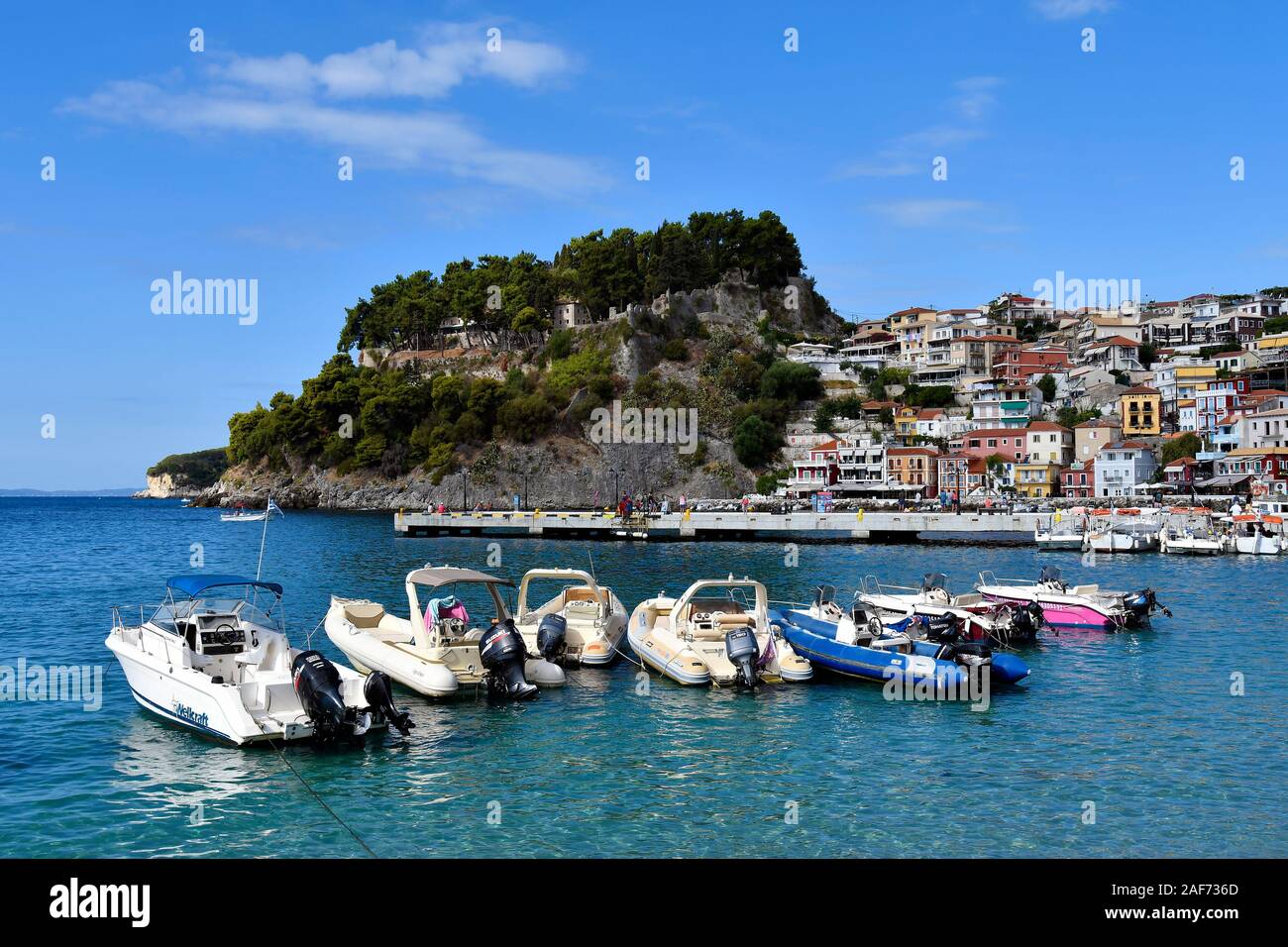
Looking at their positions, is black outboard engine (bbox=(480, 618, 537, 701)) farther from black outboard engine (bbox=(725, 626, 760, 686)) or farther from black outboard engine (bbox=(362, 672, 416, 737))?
black outboard engine (bbox=(725, 626, 760, 686))

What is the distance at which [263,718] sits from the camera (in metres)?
16.0

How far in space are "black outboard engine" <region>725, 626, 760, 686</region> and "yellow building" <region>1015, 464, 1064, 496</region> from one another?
81.2 meters

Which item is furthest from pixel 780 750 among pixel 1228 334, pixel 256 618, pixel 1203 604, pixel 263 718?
pixel 1228 334

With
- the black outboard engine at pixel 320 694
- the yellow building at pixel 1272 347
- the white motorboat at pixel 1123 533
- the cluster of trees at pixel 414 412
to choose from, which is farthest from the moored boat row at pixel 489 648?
the yellow building at pixel 1272 347

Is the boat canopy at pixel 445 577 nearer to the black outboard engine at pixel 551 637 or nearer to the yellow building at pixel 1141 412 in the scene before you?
the black outboard engine at pixel 551 637

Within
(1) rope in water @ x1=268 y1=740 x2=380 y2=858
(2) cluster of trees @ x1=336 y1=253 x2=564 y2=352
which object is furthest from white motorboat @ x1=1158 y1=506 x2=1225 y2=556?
(2) cluster of trees @ x1=336 y1=253 x2=564 y2=352

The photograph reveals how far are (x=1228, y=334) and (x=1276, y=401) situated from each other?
39523mm

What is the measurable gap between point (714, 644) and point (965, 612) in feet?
26.3

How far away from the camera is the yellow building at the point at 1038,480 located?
94875 mm

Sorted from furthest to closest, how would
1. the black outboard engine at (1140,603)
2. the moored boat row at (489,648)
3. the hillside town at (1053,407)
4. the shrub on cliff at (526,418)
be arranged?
the shrub on cliff at (526,418) → the hillside town at (1053,407) → the black outboard engine at (1140,603) → the moored boat row at (489,648)

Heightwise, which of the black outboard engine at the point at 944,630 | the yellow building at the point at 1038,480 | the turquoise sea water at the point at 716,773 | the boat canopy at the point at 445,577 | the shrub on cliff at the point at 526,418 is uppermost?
the shrub on cliff at the point at 526,418

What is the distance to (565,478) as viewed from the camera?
110m

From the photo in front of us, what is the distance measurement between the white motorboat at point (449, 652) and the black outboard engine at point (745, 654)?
382 cm
